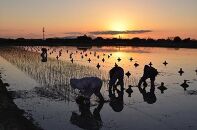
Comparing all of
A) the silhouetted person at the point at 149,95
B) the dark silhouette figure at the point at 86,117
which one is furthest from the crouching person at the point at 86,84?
the silhouetted person at the point at 149,95

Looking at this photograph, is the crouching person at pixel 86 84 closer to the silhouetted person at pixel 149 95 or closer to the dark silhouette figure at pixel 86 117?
the dark silhouette figure at pixel 86 117

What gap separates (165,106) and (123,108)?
6.64 feet

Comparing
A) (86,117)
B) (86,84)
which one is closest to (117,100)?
(86,84)

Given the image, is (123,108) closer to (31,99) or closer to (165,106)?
(165,106)

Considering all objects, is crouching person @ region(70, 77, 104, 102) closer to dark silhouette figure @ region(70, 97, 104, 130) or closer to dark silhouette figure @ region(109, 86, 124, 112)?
dark silhouette figure @ region(70, 97, 104, 130)

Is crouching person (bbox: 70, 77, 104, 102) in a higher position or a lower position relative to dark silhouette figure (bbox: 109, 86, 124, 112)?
higher

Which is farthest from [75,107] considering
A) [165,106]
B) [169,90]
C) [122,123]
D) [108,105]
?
[169,90]

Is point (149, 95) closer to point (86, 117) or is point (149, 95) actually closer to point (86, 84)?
point (86, 84)

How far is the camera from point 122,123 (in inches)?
533

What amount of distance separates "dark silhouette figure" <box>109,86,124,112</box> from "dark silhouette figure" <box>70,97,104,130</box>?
2.12 ft

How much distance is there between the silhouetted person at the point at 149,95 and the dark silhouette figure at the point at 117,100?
4.05 feet

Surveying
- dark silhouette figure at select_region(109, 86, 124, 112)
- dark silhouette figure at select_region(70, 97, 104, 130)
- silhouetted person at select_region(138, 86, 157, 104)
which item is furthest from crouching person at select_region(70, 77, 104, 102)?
silhouetted person at select_region(138, 86, 157, 104)

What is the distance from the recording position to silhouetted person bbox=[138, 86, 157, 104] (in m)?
18.1

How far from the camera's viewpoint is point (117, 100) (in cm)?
1783
